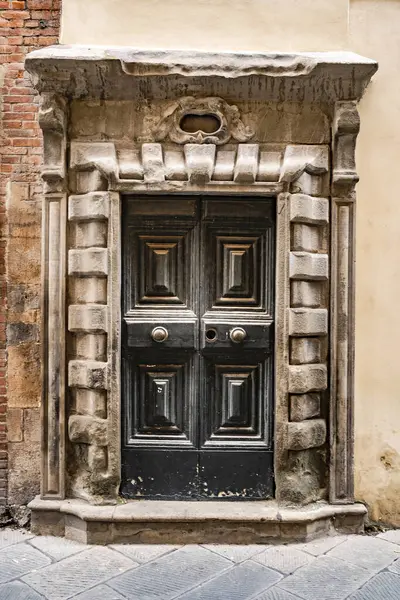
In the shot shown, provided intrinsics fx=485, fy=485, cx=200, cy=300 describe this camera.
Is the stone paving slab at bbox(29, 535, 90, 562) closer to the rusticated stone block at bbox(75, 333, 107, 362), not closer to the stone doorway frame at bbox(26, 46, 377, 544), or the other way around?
the stone doorway frame at bbox(26, 46, 377, 544)

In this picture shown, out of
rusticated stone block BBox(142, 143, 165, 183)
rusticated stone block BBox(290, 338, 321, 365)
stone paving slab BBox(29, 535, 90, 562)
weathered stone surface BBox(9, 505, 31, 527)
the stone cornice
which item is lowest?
stone paving slab BBox(29, 535, 90, 562)

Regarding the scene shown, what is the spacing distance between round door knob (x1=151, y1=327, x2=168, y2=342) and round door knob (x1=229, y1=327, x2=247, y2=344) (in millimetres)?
521

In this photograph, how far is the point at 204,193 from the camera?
149 inches

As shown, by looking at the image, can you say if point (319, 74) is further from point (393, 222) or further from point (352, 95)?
point (393, 222)

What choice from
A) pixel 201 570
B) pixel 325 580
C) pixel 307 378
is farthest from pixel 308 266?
pixel 201 570

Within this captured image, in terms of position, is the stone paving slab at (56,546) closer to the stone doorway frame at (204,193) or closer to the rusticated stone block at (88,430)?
the stone doorway frame at (204,193)

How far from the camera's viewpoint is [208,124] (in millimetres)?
3812

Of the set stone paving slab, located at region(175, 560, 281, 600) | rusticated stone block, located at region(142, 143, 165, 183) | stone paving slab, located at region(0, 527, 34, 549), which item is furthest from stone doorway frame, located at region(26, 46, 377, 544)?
stone paving slab, located at region(175, 560, 281, 600)

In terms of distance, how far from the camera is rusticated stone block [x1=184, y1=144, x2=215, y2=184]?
3664 mm

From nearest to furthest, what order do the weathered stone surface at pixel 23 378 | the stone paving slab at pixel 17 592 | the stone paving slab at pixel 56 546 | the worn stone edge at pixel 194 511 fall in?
1. the stone paving slab at pixel 17 592
2. the stone paving slab at pixel 56 546
3. the worn stone edge at pixel 194 511
4. the weathered stone surface at pixel 23 378

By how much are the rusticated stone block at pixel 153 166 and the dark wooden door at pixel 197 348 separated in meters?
0.21

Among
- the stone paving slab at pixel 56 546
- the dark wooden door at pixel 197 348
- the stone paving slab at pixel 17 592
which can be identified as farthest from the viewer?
the dark wooden door at pixel 197 348

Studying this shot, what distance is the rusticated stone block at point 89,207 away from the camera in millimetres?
3686

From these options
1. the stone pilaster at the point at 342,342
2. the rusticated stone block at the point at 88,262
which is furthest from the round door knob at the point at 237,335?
the rusticated stone block at the point at 88,262
